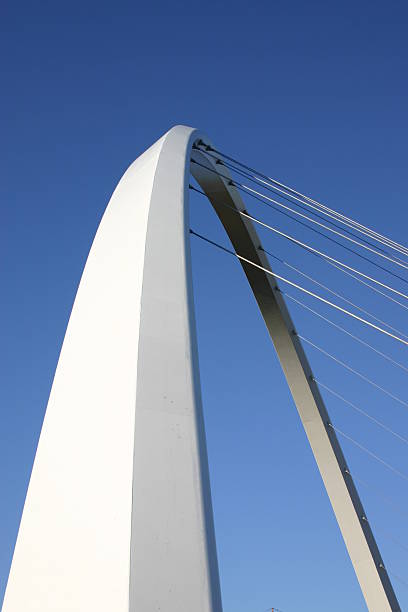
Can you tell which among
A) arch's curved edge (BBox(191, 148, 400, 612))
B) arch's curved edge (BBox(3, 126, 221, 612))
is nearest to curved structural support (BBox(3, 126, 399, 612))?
arch's curved edge (BBox(3, 126, 221, 612))

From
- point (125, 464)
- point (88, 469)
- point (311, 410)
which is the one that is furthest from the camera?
point (311, 410)

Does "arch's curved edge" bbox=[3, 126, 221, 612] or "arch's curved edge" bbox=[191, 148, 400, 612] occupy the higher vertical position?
"arch's curved edge" bbox=[191, 148, 400, 612]

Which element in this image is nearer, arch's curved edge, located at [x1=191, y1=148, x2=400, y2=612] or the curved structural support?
the curved structural support

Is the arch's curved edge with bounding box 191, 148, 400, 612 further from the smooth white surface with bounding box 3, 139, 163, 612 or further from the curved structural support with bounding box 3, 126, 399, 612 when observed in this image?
the smooth white surface with bounding box 3, 139, 163, 612

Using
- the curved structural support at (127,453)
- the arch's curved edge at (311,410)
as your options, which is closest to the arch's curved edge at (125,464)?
the curved structural support at (127,453)

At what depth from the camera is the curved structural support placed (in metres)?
3.66

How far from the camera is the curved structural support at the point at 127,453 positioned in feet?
12.0

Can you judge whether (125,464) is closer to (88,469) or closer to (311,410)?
(88,469)

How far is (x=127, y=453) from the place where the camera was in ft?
13.1

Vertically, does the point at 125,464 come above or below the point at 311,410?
below

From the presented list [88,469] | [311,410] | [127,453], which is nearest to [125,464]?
[127,453]

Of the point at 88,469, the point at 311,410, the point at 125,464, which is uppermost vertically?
the point at 311,410

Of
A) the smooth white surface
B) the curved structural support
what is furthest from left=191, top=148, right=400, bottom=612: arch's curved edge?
the smooth white surface

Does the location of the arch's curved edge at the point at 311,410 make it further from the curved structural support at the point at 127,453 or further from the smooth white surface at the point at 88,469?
the smooth white surface at the point at 88,469
